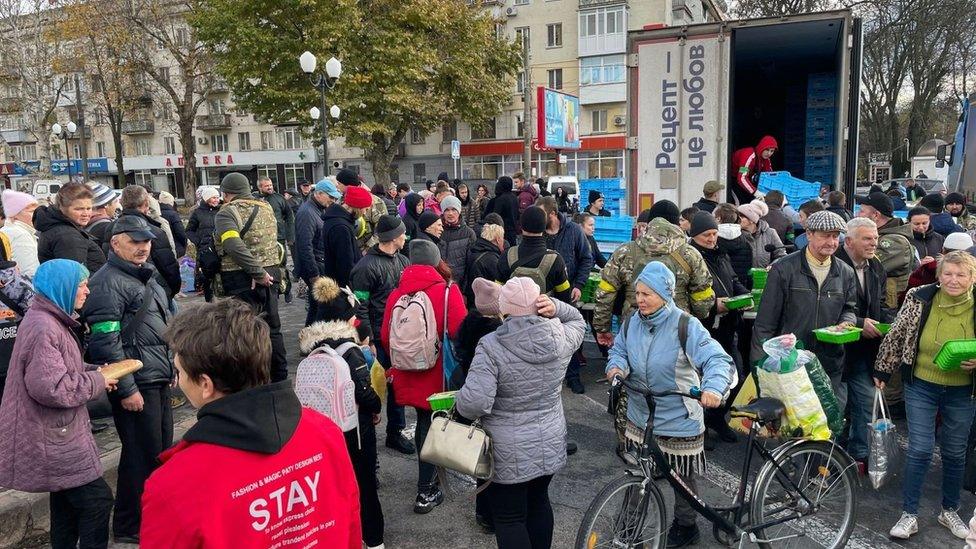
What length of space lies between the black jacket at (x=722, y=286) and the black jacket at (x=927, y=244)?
1.89 metres

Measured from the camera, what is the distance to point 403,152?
4753cm

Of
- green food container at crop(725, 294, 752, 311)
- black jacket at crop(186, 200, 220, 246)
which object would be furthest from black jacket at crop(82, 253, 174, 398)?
black jacket at crop(186, 200, 220, 246)

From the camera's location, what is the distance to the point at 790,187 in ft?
35.4

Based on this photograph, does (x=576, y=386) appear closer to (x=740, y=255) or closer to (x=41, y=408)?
(x=740, y=255)

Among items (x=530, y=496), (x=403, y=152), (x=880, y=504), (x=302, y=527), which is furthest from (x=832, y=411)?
(x=403, y=152)

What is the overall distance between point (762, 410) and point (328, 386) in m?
2.28

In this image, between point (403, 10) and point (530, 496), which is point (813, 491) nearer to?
point (530, 496)

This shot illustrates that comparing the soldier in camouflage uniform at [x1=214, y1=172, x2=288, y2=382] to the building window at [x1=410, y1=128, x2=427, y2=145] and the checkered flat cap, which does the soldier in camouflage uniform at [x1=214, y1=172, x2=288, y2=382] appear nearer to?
the checkered flat cap

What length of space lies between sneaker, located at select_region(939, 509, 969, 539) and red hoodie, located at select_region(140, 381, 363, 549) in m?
3.93

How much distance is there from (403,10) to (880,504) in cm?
2846

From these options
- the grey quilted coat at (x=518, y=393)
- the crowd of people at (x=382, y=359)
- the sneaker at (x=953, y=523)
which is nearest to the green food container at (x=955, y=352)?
the crowd of people at (x=382, y=359)

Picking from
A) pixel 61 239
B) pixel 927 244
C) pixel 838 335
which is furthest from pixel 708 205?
pixel 61 239

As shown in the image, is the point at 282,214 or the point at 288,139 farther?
the point at 288,139

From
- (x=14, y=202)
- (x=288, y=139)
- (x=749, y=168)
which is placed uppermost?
(x=288, y=139)
